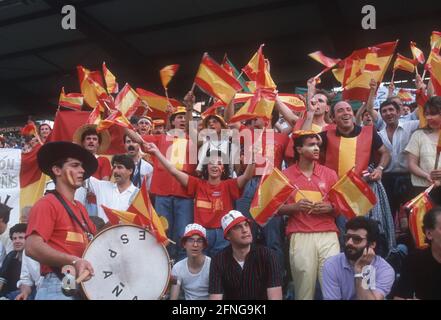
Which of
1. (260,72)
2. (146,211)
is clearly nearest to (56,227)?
(146,211)

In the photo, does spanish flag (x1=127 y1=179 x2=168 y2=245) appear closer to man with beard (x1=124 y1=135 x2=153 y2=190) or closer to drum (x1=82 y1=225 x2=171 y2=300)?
drum (x1=82 y1=225 x2=171 y2=300)

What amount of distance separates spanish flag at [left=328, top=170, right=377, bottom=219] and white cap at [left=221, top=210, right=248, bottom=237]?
0.84m

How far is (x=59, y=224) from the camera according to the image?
427 cm

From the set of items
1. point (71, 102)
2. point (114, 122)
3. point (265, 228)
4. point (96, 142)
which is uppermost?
point (71, 102)

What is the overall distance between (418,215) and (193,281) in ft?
6.58

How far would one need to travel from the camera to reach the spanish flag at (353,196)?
16.4ft

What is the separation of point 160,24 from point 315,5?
2.80 meters

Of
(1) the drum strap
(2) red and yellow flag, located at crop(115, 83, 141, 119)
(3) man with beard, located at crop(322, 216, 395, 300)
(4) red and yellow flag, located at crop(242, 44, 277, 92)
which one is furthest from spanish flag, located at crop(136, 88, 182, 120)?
(3) man with beard, located at crop(322, 216, 395, 300)

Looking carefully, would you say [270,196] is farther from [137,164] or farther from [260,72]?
[137,164]

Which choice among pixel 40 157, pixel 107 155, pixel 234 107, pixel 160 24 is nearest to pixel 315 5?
pixel 160 24

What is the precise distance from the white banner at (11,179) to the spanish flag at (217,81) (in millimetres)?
2387
